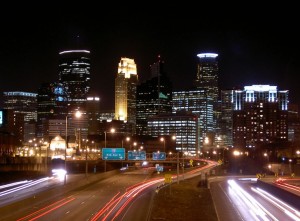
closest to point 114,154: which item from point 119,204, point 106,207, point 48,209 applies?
point 119,204

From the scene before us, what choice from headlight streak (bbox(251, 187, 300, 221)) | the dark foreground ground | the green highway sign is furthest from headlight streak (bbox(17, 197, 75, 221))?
the green highway sign

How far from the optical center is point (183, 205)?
62594 mm

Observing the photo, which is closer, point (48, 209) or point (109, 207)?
point (48, 209)

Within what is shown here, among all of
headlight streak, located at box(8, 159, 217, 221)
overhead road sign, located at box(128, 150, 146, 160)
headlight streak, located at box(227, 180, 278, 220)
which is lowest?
headlight streak, located at box(227, 180, 278, 220)

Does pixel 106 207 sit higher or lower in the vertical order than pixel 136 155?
lower

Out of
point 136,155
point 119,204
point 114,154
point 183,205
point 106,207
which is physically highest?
point 114,154

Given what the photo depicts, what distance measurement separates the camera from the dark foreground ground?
50594mm

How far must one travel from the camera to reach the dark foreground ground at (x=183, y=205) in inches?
1992

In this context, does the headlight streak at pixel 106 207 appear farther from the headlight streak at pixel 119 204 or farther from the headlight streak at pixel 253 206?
the headlight streak at pixel 253 206

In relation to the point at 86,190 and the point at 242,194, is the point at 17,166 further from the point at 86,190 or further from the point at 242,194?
the point at 242,194

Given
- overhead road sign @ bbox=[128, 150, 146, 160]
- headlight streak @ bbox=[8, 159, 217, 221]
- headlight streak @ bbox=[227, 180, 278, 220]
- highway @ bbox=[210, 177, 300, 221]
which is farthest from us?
overhead road sign @ bbox=[128, 150, 146, 160]

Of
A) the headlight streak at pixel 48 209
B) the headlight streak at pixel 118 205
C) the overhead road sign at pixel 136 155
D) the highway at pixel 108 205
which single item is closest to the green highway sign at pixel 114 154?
the overhead road sign at pixel 136 155

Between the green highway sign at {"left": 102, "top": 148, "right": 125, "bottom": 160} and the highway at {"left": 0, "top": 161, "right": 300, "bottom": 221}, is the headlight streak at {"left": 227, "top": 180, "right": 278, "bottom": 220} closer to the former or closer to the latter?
the highway at {"left": 0, "top": 161, "right": 300, "bottom": 221}

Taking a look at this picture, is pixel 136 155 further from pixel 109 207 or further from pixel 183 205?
pixel 109 207
